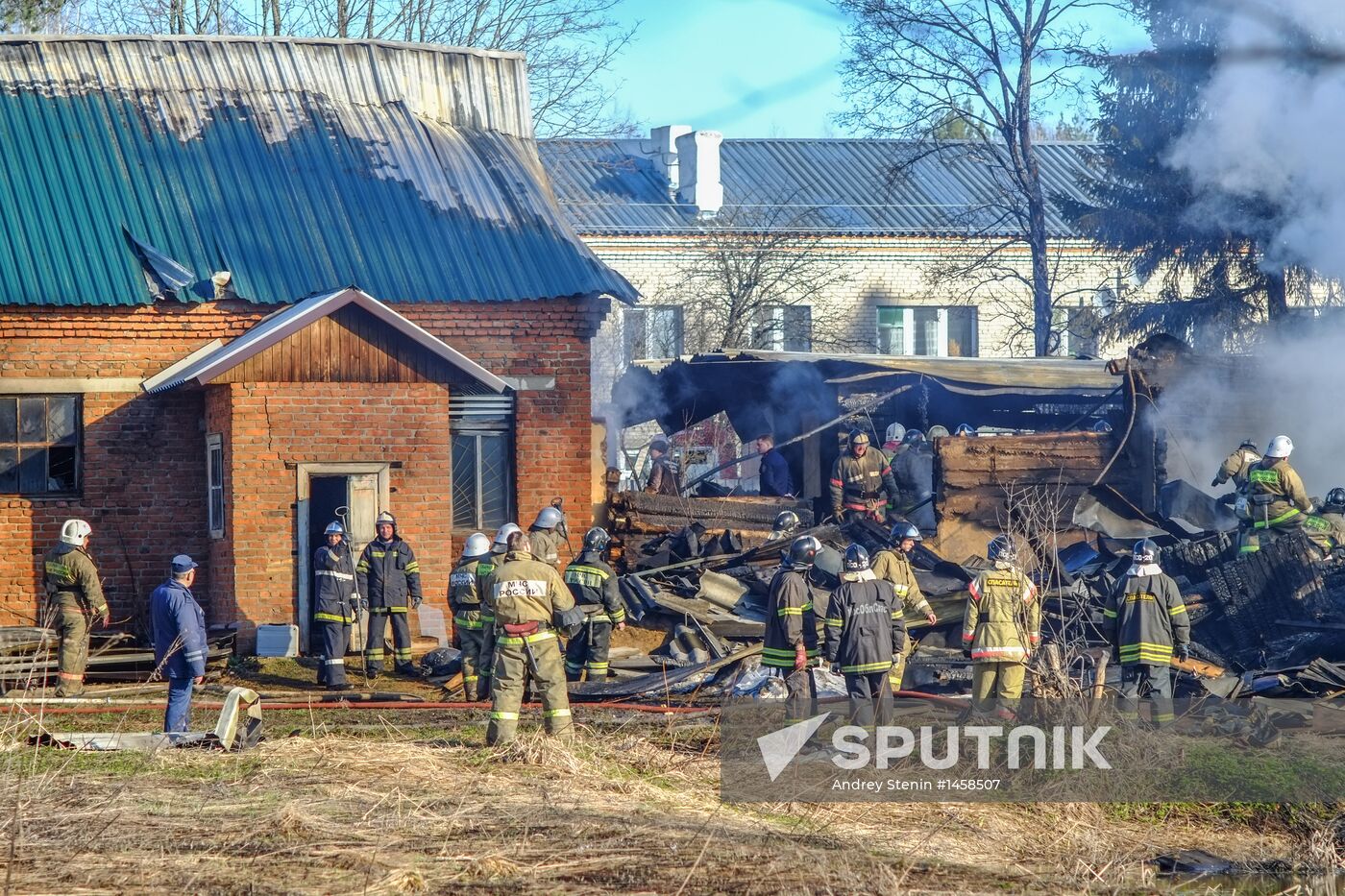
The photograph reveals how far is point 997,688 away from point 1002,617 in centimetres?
56

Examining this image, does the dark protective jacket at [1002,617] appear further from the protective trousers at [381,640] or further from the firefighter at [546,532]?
the protective trousers at [381,640]

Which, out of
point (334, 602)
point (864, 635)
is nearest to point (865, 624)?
point (864, 635)

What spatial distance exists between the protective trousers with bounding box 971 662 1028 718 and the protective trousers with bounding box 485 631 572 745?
3127 millimetres

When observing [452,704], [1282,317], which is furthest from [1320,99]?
[452,704]

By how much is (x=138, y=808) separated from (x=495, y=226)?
32.7ft

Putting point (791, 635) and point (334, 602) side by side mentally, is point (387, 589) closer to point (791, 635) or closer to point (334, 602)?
point (334, 602)

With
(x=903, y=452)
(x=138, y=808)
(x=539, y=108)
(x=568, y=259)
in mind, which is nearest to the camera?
(x=138, y=808)

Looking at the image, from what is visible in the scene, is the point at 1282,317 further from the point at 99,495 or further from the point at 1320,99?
the point at 99,495

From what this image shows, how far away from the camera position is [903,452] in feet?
60.1

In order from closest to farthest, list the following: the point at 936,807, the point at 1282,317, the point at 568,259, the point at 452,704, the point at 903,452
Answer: the point at 936,807
the point at 452,704
the point at 568,259
the point at 903,452
the point at 1282,317

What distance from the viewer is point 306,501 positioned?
50.9 ft

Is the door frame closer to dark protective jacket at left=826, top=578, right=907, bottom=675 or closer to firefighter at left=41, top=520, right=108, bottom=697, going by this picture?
firefighter at left=41, top=520, right=108, bottom=697

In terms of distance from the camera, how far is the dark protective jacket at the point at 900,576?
42.2ft

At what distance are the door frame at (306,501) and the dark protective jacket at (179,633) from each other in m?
3.89
